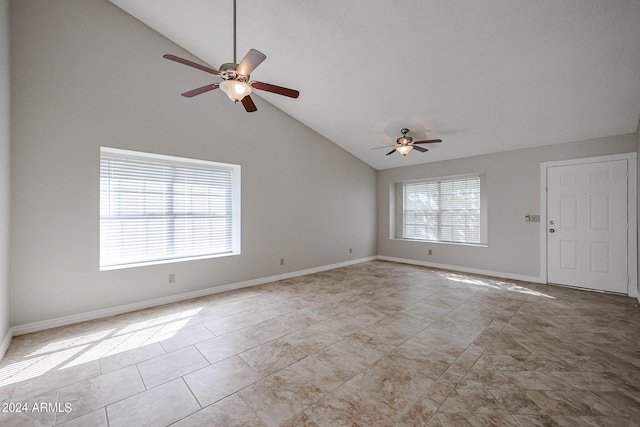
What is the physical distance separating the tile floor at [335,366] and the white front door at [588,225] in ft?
1.97

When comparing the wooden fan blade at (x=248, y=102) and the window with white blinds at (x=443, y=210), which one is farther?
the window with white blinds at (x=443, y=210)

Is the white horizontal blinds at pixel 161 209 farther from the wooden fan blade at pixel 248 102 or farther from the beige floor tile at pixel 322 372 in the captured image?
the beige floor tile at pixel 322 372

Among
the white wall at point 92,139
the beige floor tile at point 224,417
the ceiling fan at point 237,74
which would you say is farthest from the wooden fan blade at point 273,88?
the beige floor tile at point 224,417

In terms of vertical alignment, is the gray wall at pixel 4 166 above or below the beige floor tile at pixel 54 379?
above

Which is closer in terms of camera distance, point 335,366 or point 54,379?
point 54,379

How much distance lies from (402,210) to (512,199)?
8.14 feet

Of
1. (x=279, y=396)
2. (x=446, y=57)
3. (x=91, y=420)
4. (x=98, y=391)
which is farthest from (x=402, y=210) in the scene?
(x=91, y=420)

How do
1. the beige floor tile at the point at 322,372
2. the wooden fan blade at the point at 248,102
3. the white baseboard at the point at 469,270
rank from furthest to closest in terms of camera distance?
the white baseboard at the point at 469,270 → the wooden fan blade at the point at 248,102 → the beige floor tile at the point at 322,372

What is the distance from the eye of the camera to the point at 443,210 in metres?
6.21

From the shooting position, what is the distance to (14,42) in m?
2.68

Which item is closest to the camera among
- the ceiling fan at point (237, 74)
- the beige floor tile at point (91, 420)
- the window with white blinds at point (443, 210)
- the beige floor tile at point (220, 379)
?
the beige floor tile at point (91, 420)

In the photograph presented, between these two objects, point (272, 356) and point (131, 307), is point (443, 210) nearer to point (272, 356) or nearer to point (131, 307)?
point (272, 356)

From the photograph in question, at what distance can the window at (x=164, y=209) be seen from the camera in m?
3.37

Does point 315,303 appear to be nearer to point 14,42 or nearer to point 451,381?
point 451,381
